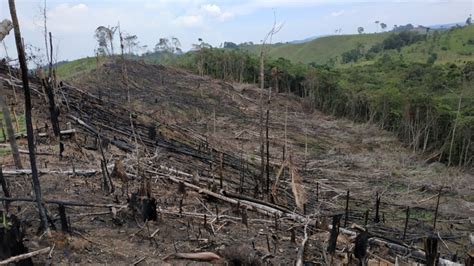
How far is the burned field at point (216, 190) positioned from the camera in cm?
474

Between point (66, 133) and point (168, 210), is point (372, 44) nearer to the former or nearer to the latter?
point (66, 133)

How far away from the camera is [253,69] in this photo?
27078 millimetres

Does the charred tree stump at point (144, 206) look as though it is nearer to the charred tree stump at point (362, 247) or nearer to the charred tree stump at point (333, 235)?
the charred tree stump at point (333, 235)

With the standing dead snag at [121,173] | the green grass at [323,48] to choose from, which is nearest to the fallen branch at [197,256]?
the standing dead snag at [121,173]

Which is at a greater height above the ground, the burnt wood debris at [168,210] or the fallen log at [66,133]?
the fallen log at [66,133]

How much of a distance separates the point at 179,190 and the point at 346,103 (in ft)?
55.5

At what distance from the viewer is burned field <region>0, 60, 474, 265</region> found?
474cm

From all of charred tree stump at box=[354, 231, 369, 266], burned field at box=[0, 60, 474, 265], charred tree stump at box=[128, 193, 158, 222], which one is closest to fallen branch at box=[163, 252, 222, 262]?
burned field at box=[0, 60, 474, 265]

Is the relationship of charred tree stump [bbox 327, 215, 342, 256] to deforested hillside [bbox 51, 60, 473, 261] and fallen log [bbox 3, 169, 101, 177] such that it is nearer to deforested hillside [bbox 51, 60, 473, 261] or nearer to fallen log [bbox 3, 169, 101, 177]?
deforested hillside [bbox 51, 60, 473, 261]

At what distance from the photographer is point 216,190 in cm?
683

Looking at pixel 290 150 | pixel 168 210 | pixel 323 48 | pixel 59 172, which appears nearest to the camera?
pixel 168 210

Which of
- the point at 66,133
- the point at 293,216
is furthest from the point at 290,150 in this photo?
the point at 66,133

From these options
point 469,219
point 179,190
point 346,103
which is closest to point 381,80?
point 346,103

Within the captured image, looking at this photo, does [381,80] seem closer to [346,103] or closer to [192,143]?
[346,103]
